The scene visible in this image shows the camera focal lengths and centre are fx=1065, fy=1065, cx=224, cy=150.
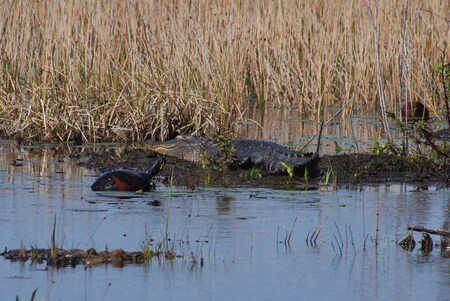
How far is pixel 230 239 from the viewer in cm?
657

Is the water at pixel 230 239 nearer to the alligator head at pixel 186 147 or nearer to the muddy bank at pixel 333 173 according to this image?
the muddy bank at pixel 333 173

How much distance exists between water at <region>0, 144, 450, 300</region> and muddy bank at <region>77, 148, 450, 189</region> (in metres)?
0.32

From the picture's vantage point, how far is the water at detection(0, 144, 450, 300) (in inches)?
211

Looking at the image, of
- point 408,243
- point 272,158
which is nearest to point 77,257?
point 408,243

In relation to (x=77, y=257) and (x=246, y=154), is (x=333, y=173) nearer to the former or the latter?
(x=246, y=154)

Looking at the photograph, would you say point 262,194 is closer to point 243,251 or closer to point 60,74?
point 243,251

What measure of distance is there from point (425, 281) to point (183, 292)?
4.22ft

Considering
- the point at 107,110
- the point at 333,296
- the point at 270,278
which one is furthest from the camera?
the point at 107,110

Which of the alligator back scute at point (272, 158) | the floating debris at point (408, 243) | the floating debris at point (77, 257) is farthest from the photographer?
the alligator back scute at point (272, 158)

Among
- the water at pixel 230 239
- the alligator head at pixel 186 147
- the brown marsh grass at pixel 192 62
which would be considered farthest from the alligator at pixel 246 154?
the brown marsh grass at pixel 192 62

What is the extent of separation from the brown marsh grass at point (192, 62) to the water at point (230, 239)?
7.21 ft

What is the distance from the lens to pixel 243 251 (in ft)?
20.5

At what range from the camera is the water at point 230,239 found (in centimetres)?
537

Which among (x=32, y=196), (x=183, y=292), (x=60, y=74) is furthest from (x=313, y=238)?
(x=60, y=74)
